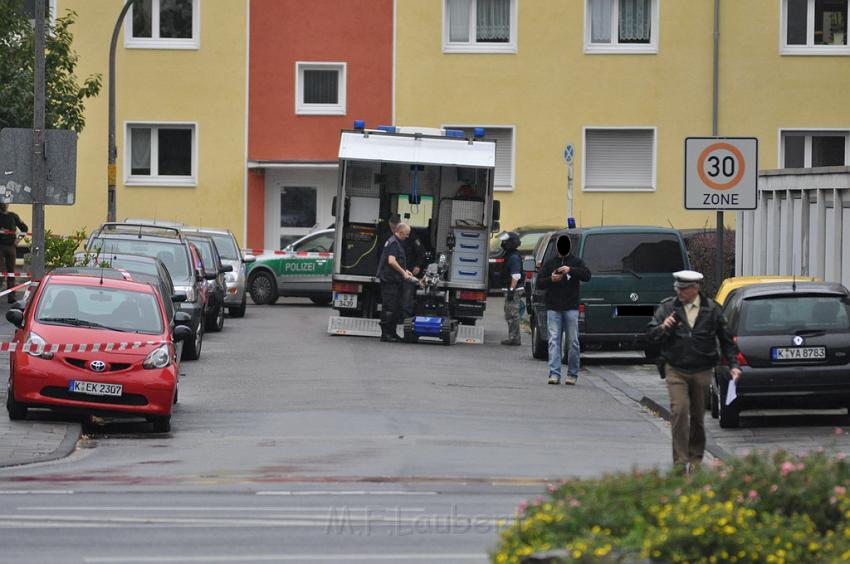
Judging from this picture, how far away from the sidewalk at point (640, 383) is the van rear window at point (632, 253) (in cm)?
146

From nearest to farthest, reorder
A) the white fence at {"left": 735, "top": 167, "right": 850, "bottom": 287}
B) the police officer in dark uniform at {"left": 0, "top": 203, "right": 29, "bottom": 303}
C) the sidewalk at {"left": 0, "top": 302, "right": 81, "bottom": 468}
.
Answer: the sidewalk at {"left": 0, "top": 302, "right": 81, "bottom": 468} < the white fence at {"left": 735, "top": 167, "right": 850, "bottom": 287} < the police officer in dark uniform at {"left": 0, "top": 203, "right": 29, "bottom": 303}

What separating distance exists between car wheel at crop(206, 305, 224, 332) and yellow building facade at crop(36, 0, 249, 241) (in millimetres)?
12915

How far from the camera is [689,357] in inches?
525

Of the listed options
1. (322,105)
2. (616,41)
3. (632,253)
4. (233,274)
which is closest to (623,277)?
(632,253)

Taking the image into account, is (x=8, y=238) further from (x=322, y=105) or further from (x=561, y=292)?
(x=561, y=292)

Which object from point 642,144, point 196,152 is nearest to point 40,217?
point 196,152

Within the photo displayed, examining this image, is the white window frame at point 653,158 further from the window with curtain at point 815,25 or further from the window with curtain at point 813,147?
the window with curtain at point 815,25

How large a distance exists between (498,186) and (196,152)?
7.53 metres

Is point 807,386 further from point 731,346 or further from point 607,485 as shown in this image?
point 607,485

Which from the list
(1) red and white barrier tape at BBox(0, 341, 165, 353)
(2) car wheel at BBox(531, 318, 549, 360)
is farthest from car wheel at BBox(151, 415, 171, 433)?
(2) car wheel at BBox(531, 318, 549, 360)

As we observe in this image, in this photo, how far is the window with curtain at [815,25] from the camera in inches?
1630

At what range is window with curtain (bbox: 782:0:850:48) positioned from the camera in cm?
4141

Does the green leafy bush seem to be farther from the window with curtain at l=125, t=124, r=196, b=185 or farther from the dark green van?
the window with curtain at l=125, t=124, r=196, b=185

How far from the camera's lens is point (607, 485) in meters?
7.87
